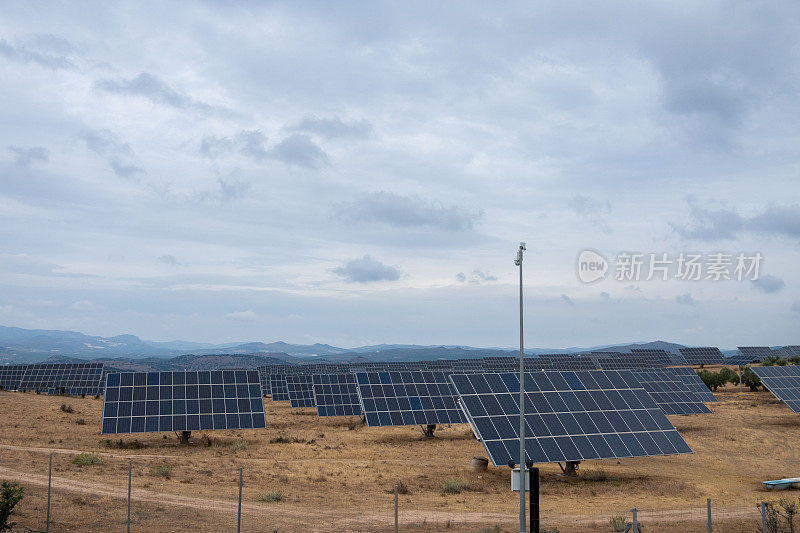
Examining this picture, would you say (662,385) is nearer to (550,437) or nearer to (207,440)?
(550,437)

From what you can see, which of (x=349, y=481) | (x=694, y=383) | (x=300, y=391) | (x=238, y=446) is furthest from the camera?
(x=300, y=391)

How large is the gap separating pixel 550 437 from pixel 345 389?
34.0m

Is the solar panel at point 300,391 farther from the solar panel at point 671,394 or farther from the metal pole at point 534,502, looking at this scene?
the metal pole at point 534,502

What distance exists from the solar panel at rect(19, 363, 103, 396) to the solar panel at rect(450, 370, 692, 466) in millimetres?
75519

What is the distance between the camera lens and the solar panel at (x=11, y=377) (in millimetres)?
91056

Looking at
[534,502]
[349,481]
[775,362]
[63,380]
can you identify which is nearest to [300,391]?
[349,481]

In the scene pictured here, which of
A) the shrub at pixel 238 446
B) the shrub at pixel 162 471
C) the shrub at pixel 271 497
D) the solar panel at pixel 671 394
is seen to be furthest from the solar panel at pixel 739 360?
the shrub at pixel 162 471

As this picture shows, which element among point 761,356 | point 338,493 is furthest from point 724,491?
point 761,356

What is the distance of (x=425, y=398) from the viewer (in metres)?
47.3

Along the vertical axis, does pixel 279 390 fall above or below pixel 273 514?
Result: below

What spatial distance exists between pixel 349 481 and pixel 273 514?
26.1 feet

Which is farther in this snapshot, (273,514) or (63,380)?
(63,380)

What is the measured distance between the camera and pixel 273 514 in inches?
910

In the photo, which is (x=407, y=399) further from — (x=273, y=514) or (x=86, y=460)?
(x=273, y=514)
